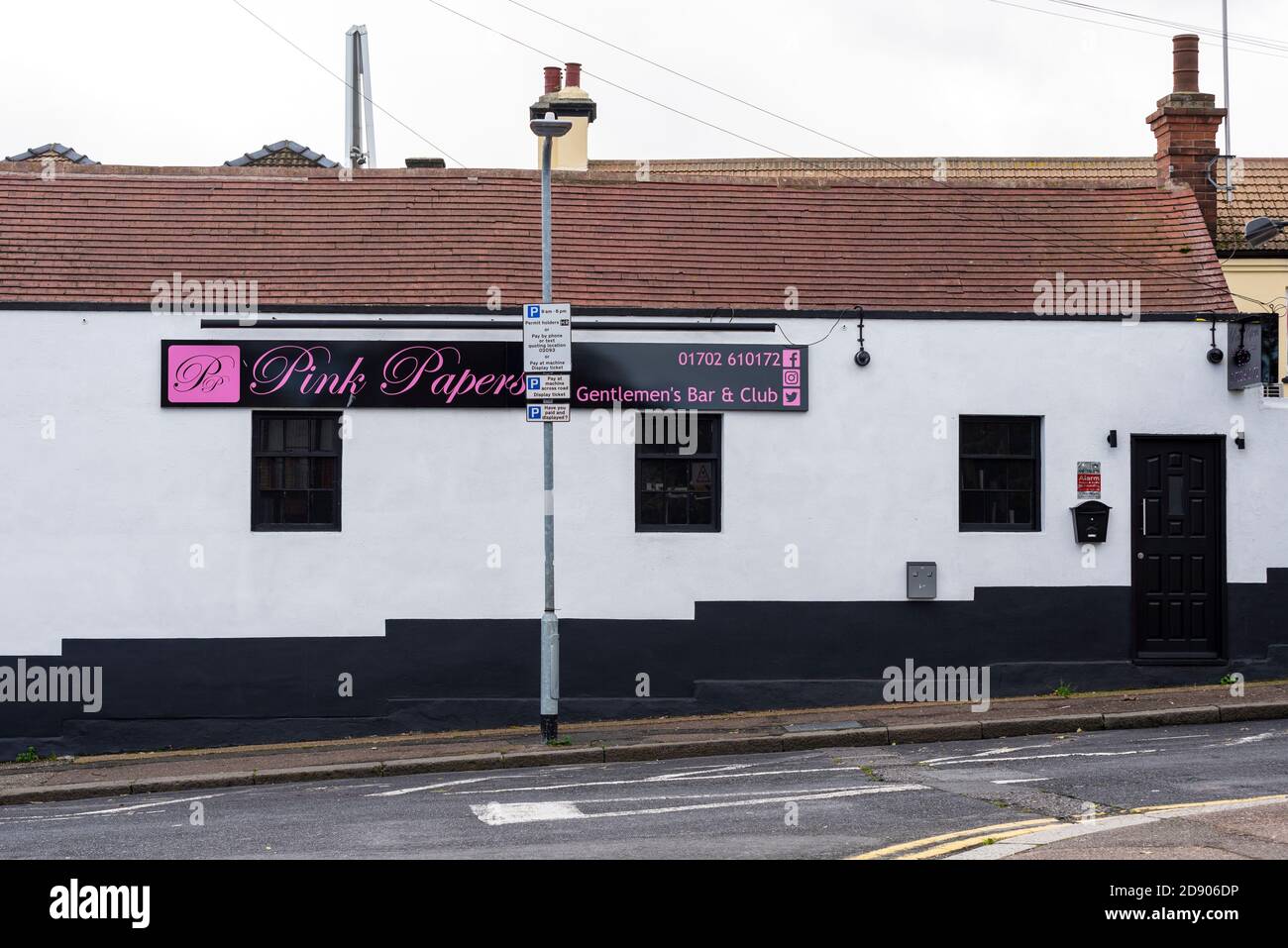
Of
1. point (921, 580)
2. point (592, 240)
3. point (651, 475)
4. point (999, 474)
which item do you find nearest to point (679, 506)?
point (651, 475)

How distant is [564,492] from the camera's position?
1570 centimetres

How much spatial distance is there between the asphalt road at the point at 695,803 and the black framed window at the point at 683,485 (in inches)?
133

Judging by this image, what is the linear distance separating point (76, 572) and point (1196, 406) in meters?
12.9

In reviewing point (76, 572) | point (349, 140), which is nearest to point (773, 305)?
point (76, 572)

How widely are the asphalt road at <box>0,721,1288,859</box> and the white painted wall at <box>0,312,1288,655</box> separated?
2.82m

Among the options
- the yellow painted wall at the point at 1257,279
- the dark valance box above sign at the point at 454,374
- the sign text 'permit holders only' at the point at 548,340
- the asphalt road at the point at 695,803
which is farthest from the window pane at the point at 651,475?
the yellow painted wall at the point at 1257,279

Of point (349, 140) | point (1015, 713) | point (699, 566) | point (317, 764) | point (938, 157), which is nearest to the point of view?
A: point (317, 764)

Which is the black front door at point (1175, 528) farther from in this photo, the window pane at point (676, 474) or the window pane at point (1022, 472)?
the window pane at point (676, 474)

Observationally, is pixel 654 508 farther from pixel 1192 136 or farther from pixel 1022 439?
pixel 1192 136

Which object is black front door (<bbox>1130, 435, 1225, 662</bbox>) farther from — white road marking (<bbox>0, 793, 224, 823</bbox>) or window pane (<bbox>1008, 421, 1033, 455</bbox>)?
white road marking (<bbox>0, 793, 224, 823</bbox>)

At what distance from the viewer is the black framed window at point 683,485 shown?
15859 millimetres

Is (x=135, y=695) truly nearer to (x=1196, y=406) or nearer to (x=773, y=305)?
(x=773, y=305)

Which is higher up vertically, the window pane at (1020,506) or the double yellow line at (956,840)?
the window pane at (1020,506)

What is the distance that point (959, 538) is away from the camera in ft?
52.2
